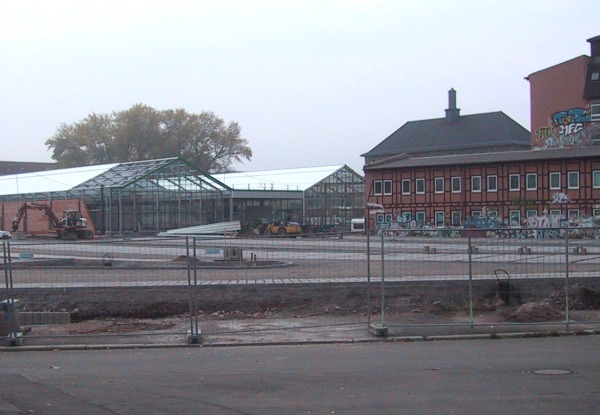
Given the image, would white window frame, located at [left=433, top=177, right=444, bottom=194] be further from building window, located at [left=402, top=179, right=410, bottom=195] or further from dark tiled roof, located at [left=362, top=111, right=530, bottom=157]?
dark tiled roof, located at [left=362, top=111, right=530, bottom=157]

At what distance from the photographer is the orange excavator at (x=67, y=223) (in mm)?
62750

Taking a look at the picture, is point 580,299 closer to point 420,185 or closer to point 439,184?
point 439,184

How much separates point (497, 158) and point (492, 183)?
7.06 feet

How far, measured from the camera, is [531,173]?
6312 cm

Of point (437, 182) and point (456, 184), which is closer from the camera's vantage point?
point (456, 184)

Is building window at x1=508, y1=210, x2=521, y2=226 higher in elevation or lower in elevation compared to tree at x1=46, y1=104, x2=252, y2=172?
lower

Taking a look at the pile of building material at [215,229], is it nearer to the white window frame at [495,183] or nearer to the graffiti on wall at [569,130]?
the white window frame at [495,183]

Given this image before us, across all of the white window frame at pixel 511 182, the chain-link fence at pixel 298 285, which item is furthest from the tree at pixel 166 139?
the chain-link fence at pixel 298 285

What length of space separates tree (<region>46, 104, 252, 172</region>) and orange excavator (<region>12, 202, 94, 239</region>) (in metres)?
48.2

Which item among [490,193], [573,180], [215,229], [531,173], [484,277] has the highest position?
[531,173]

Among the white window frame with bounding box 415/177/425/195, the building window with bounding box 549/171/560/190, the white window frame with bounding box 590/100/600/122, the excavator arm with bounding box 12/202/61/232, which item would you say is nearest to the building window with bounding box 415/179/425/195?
the white window frame with bounding box 415/177/425/195

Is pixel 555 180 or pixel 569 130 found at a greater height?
pixel 569 130

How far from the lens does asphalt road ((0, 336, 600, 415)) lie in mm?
8442

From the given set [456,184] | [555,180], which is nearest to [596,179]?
[555,180]
